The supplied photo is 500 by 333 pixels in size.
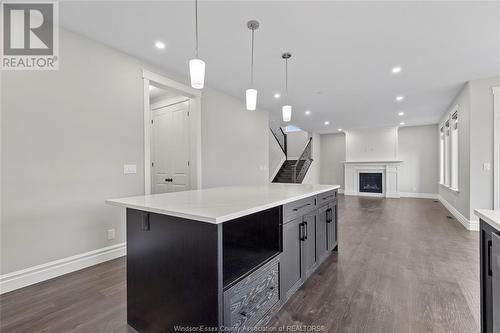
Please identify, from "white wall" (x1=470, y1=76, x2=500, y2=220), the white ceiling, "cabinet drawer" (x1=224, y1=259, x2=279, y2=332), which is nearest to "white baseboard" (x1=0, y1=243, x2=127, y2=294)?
"cabinet drawer" (x1=224, y1=259, x2=279, y2=332)

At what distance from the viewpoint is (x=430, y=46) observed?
301 centimetres

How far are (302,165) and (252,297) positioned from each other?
855 centimetres

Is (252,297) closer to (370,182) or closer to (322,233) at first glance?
(322,233)

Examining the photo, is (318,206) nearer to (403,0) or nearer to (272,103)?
(403,0)

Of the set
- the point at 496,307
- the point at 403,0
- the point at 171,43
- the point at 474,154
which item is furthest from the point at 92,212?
the point at 474,154

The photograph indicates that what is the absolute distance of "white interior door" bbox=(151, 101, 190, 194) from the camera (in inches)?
168

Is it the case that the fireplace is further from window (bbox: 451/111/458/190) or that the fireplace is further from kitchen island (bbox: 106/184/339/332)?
kitchen island (bbox: 106/184/339/332)

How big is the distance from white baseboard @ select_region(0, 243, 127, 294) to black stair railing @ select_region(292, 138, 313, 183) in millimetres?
6995

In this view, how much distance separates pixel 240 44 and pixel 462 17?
2347mm

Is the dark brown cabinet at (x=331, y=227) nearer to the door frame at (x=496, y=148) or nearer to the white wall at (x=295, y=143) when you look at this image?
the door frame at (x=496, y=148)

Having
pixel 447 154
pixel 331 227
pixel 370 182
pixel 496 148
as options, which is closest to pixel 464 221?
pixel 496 148

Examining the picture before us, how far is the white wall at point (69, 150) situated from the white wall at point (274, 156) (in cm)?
620

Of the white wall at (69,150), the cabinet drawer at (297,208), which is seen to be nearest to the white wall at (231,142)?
the white wall at (69,150)

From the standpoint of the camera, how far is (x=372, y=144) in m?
9.45
